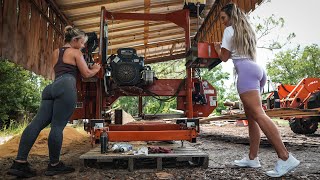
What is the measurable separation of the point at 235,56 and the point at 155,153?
153 cm

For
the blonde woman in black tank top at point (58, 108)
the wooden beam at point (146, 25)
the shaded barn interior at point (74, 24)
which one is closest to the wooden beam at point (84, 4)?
the shaded barn interior at point (74, 24)

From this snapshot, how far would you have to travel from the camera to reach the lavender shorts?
345 centimetres

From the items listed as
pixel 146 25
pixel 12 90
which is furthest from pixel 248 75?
pixel 12 90

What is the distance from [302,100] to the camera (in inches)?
338

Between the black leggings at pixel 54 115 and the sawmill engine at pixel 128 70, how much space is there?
133 cm

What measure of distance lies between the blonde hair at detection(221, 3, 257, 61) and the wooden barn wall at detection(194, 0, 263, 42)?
3.34 metres

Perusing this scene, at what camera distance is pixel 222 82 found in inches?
1226

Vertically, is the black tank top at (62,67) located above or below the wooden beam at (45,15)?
below

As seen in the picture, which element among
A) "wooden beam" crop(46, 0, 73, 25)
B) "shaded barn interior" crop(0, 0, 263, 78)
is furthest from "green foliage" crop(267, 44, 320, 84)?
"wooden beam" crop(46, 0, 73, 25)

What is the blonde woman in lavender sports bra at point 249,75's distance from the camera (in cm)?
326

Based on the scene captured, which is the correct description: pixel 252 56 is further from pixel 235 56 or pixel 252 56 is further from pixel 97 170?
pixel 97 170

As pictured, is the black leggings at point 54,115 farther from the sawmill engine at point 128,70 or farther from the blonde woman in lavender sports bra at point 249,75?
the blonde woman in lavender sports bra at point 249,75

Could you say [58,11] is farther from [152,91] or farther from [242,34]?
[242,34]

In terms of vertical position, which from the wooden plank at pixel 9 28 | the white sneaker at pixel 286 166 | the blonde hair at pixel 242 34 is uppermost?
the wooden plank at pixel 9 28
